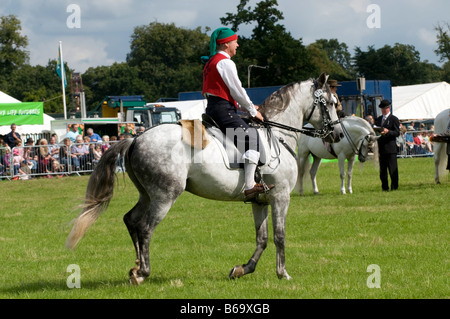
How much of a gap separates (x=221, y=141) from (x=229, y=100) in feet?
1.68

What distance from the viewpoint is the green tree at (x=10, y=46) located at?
86500 mm

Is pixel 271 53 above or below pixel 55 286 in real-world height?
above

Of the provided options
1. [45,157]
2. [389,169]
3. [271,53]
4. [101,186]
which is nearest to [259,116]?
[101,186]

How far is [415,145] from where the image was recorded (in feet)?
111

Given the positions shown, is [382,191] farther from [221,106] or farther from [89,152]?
[89,152]

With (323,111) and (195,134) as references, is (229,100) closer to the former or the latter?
(195,134)

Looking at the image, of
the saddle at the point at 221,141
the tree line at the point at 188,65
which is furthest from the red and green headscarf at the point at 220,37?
the tree line at the point at 188,65

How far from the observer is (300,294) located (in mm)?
7098

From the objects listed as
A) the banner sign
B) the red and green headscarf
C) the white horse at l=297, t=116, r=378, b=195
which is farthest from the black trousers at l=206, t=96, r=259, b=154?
the banner sign

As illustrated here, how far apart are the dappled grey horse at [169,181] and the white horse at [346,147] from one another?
934 cm

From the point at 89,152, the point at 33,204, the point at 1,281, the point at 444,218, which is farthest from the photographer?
the point at 89,152

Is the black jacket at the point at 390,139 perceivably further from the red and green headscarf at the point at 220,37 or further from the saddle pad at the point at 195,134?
the saddle pad at the point at 195,134
